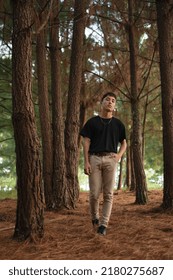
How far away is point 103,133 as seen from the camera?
15.5 ft

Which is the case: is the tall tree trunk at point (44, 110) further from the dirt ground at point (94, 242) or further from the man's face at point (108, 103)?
the man's face at point (108, 103)

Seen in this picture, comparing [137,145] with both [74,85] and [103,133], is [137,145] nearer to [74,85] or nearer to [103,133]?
[74,85]

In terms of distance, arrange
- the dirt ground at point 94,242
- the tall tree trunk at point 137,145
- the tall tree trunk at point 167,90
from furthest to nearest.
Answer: the tall tree trunk at point 137,145, the tall tree trunk at point 167,90, the dirt ground at point 94,242

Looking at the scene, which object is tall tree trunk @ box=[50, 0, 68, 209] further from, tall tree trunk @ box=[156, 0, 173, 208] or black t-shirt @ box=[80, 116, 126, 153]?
black t-shirt @ box=[80, 116, 126, 153]

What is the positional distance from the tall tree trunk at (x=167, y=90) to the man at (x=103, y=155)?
6.91 ft

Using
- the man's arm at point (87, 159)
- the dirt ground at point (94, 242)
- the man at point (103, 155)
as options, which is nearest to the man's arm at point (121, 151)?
the man at point (103, 155)

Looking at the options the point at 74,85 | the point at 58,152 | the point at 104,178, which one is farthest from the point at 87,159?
the point at 74,85

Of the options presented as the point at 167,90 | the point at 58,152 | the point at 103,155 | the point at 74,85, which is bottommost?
the point at 58,152

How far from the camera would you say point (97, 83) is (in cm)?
1177

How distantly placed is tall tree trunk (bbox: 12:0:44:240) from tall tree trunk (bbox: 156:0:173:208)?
3.03m

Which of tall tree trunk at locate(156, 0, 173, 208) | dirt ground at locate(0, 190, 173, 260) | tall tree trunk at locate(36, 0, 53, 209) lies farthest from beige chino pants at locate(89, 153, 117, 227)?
tall tree trunk at locate(36, 0, 53, 209)

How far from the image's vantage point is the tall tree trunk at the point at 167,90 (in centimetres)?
666

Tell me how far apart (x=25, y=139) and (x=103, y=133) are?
1.03 meters

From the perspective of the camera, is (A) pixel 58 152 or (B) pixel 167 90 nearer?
(B) pixel 167 90
